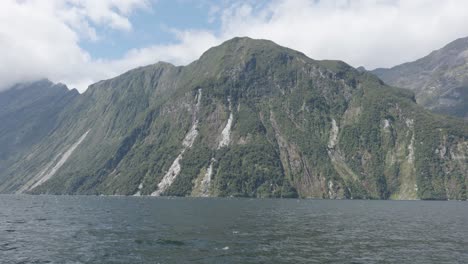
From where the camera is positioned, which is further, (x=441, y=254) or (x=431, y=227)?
(x=431, y=227)

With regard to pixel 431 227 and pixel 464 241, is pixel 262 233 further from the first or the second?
pixel 431 227

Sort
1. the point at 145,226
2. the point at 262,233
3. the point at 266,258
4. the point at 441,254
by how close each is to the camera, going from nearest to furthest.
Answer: the point at 266,258 < the point at 441,254 < the point at 262,233 < the point at 145,226

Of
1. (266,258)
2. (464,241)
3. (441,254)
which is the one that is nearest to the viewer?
(266,258)

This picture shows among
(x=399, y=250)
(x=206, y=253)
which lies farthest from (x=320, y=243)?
(x=206, y=253)

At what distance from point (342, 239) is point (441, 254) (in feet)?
63.7

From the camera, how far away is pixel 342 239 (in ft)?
268

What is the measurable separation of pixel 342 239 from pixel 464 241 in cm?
2400

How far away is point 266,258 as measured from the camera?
60938mm

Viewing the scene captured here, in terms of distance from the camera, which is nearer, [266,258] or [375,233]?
[266,258]

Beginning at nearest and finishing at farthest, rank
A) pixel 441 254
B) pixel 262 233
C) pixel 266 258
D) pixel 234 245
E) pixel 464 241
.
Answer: pixel 266 258, pixel 441 254, pixel 234 245, pixel 464 241, pixel 262 233

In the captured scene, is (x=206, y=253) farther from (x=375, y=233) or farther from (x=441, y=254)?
(x=375, y=233)

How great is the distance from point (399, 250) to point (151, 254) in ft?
137

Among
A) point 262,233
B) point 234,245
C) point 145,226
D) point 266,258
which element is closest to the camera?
point 266,258

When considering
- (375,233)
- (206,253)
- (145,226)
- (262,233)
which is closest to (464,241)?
(375,233)
